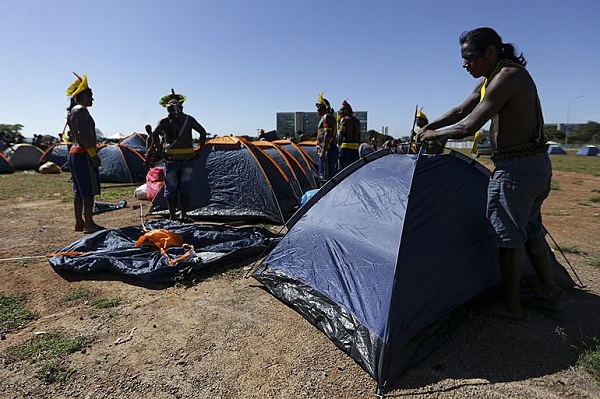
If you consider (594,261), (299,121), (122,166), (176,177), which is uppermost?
(299,121)

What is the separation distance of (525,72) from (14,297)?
462 cm

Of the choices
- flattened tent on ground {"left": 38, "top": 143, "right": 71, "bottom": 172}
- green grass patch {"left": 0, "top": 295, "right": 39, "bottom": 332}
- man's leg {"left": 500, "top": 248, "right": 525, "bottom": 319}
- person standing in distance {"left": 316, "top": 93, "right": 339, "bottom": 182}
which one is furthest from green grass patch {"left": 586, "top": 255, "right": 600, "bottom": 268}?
flattened tent on ground {"left": 38, "top": 143, "right": 71, "bottom": 172}

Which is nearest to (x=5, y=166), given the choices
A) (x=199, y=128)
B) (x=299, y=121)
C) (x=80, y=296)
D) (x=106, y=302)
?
(x=199, y=128)

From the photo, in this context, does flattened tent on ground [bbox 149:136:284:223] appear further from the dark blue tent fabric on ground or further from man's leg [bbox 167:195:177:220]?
the dark blue tent fabric on ground

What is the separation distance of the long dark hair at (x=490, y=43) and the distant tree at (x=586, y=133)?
210 feet

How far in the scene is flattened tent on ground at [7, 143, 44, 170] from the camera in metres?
16.4

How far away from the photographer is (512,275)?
2910 millimetres

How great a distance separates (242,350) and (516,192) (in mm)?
2266

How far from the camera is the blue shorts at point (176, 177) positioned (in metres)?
6.29

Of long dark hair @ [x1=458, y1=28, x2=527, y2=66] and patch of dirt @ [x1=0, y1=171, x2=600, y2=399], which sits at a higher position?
long dark hair @ [x1=458, y1=28, x2=527, y2=66]

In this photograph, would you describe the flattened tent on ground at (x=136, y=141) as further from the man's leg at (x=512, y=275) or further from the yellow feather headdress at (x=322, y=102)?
the man's leg at (x=512, y=275)

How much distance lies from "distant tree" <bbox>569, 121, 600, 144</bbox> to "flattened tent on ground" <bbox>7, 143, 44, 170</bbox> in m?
64.0

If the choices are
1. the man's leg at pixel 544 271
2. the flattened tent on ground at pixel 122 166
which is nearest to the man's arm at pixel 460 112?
the man's leg at pixel 544 271

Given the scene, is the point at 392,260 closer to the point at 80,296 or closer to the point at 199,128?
the point at 80,296
